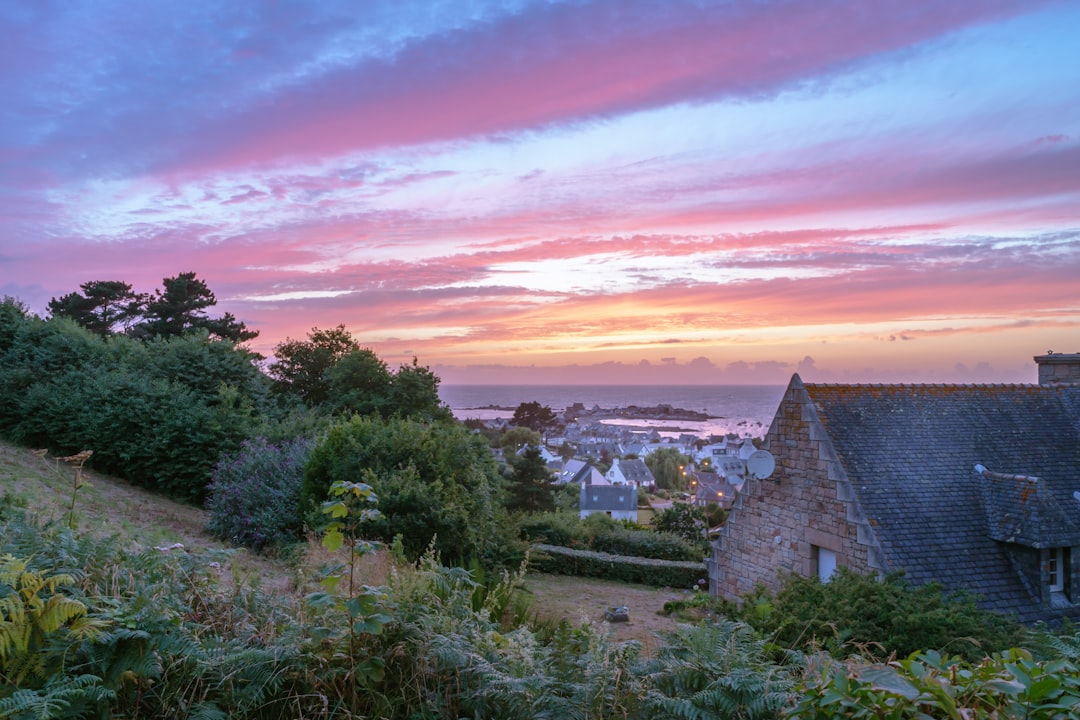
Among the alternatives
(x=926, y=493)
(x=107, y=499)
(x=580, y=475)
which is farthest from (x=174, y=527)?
(x=580, y=475)

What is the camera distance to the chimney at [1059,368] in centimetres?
1351

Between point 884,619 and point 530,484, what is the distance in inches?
966

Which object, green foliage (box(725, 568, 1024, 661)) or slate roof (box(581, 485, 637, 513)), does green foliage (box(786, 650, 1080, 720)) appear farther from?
slate roof (box(581, 485, 637, 513))

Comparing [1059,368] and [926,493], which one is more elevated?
[1059,368]

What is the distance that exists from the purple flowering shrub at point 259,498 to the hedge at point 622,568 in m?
8.11

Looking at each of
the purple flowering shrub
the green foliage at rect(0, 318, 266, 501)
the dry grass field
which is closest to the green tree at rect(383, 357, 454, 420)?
the green foliage at rect(0, 318, 266, 501)

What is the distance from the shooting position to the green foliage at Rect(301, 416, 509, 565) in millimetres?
11055

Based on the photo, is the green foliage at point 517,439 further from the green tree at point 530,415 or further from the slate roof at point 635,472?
the green tree at point 530,415

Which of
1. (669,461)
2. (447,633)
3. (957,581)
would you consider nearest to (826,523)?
(957,581)

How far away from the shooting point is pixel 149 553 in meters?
3.99

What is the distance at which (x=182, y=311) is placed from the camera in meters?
31.7

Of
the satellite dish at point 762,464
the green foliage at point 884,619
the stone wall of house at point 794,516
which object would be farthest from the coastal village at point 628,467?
the green foliage at point 884,619

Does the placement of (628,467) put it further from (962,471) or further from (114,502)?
(114,502)

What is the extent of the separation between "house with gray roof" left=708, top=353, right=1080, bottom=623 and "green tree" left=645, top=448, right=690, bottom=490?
5242 centimetres
